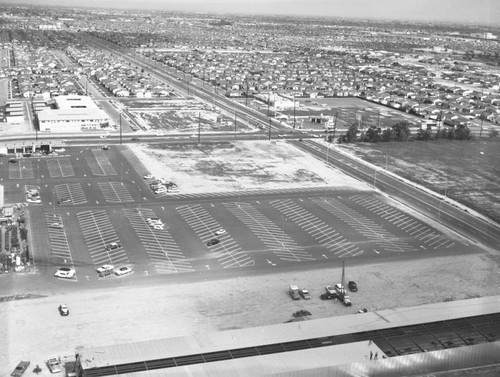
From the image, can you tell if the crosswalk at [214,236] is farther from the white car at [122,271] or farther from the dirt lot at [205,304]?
the white car at [122,271]

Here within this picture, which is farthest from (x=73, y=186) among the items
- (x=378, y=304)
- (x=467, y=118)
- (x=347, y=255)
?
(x=467, y=118)

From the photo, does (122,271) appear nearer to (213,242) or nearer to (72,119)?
(213,242)

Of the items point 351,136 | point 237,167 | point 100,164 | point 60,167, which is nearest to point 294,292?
point 237,167

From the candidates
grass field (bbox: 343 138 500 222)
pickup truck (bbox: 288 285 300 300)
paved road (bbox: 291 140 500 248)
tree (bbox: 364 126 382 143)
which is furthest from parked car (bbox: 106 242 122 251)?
tree (bbox: 364 126 382 143)

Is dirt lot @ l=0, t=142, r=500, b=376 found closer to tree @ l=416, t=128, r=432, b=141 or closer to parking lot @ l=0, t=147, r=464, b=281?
parking lot @ l=0, t=147, r=464, b=281

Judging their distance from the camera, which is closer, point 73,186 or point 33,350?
point 33,350

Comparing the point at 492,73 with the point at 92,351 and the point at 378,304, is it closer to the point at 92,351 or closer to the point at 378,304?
the point at 378,304

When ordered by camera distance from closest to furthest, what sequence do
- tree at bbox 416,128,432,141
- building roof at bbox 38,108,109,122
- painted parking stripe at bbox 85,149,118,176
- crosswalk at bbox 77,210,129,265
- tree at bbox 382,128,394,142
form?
crosswalk at bbox 77,210,129,265
painted parking stripe at bbox 85,149,118,176
building roof at bbox 38,108,109,122
tree at bbox 382,128,394,142
tree at bbox 416,128,432,141
